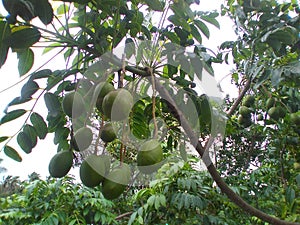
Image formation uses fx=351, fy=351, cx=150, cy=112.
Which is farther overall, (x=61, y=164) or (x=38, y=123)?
(x=38, y=123)

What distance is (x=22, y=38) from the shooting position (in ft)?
1.95

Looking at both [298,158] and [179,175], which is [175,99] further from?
[298,158]

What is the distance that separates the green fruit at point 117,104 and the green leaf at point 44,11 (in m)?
0.17

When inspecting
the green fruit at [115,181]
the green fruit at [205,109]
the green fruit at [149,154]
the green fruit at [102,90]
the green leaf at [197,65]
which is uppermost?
the green leaf at [197,65]

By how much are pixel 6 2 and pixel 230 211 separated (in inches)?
67.0

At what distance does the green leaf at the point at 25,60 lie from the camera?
2.39 feet

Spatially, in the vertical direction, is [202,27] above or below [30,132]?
above

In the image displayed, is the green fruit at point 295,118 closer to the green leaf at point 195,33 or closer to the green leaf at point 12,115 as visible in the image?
the green leaf at point 195,33

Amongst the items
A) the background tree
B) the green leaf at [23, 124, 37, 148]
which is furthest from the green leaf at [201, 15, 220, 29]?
the green leaf at [23, 124, 37, 148]

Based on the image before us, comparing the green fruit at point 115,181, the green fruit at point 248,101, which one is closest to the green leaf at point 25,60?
→ the green fruit at point 115,181

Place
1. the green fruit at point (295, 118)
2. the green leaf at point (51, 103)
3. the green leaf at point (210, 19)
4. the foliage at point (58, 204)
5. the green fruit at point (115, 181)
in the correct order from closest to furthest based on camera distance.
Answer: the green fruit at point (115, 181), the green leaf at point (51, 103), the green leaf at point (210, 19), the green fruit at point (295, 118), the foliage at point (58, 204)

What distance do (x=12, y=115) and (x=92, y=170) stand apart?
0.28 meters

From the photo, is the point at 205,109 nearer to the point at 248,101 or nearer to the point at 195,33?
the point at 195,33

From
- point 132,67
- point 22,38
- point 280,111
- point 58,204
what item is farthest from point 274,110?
point 58,204
